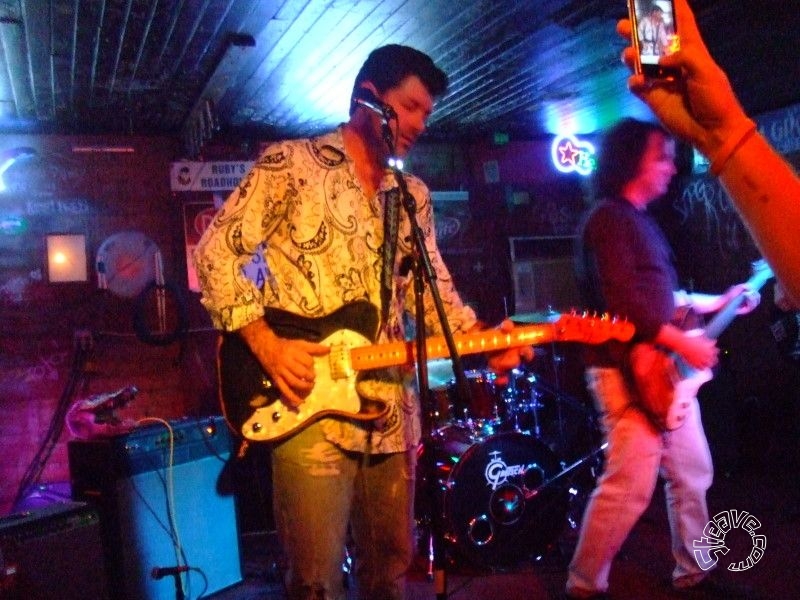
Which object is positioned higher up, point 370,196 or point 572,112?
point 572,112

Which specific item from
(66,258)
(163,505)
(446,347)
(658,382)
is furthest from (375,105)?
(66,258)

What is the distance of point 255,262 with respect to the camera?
4.78 meters

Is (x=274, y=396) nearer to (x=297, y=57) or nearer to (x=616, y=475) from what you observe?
(x=616, y=475)

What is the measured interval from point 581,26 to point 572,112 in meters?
2.19

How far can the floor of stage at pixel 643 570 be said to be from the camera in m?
3.88

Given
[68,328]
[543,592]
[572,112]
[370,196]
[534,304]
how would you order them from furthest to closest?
[534,304], [572,112], [68,328], [543,592], [370,196]

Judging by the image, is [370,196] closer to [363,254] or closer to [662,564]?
[363,254]

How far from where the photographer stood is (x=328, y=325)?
2031 millimetres

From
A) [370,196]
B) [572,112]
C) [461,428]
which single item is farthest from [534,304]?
[370,196]

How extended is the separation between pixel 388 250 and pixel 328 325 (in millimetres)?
315

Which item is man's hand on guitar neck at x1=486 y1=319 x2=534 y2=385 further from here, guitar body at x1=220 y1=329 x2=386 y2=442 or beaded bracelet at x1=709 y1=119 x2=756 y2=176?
beaded bracelet at x1=709 y1=119 x2=756 y2=176

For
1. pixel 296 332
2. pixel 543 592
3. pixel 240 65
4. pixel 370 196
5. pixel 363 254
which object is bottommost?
pixel 543 592

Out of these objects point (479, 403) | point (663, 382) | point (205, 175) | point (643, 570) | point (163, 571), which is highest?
point (205, 175)

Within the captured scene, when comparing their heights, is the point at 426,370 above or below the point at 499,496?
above
